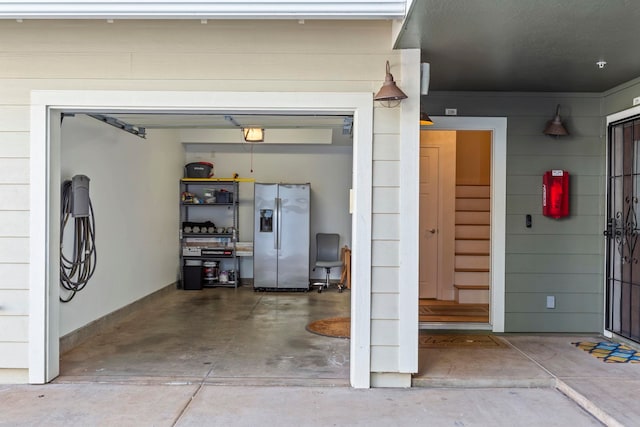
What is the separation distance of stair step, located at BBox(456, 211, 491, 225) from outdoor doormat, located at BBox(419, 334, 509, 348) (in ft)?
7.46

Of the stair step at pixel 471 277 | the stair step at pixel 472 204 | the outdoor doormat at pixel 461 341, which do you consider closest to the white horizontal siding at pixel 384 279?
the outdoor doormat at pixel 461 341

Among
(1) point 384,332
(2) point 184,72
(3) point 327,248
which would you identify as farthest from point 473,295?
(2) point 184,72

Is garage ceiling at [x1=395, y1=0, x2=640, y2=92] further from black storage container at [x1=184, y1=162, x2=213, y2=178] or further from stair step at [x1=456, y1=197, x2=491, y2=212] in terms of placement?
black storage container at [x1=184, y1=162, x2=213, y2=178]

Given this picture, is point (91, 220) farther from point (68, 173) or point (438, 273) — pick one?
point (438, 273)

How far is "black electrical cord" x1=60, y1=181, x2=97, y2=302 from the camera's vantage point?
4285 mm

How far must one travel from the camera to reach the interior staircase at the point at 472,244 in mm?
6195

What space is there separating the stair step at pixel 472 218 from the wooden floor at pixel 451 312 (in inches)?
45.0

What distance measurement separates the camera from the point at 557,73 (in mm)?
4137

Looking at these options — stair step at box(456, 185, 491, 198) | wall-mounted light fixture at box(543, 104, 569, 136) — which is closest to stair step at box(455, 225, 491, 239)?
stair step at box(456, 185, 491, 198)

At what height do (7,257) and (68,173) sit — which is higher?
(68,173)

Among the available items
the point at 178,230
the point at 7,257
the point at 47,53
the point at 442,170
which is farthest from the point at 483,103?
the point at 178,230

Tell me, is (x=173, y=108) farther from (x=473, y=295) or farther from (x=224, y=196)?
(x=224, y=196)

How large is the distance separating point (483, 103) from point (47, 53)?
375 cm

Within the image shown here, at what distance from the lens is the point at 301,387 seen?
11.5ft
